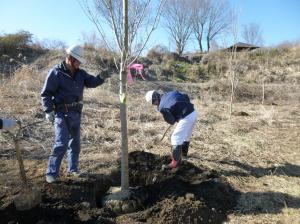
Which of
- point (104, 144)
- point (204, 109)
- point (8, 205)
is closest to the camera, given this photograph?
point (8, 205)

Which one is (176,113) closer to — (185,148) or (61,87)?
(185,148)

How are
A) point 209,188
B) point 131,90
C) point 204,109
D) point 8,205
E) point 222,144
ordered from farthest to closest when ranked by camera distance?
point 131,90, point 204,109, point 222,144, point 209,188, point 8,205

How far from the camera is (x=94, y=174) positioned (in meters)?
4.80

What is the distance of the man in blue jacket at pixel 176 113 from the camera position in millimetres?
5074

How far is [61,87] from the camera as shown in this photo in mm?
4395

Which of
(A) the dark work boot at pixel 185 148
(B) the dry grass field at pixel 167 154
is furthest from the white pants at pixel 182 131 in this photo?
(A) the dark work boot at pixel 185 148

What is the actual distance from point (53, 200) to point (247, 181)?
2600mm

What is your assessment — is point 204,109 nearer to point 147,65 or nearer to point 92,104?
point 92,104

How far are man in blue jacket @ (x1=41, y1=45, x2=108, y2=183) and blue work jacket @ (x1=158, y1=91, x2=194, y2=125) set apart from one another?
1168 millimetres

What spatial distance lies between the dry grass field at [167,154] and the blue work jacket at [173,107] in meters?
0.69

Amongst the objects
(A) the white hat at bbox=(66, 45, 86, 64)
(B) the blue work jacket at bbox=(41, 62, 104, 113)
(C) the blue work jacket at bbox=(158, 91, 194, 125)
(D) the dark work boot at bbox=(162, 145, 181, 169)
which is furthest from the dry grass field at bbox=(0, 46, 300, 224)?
(A) the white hat at bbox=(66, 45, 86, 64)

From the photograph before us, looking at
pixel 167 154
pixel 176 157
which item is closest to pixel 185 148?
pixel 167 154

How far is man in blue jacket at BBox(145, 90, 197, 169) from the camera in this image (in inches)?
200

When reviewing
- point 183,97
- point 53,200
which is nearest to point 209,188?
point 183,97
